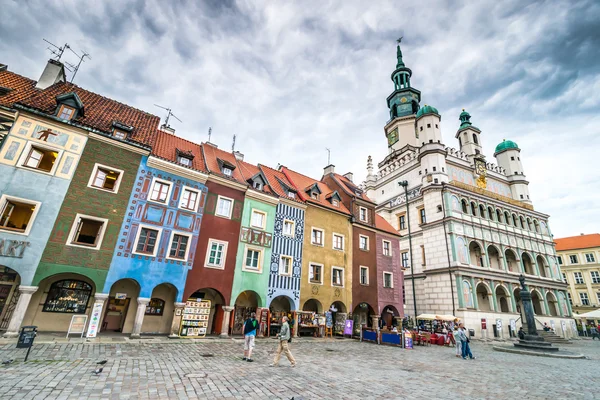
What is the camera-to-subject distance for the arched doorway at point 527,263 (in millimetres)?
37969

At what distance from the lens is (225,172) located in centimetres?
2177

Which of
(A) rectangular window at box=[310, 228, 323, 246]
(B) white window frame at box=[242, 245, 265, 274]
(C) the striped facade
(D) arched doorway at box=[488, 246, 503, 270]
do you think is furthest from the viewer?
(D) arched doorway at box=[488, 246, 503, 270]

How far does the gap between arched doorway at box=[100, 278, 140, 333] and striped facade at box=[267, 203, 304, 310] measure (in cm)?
880

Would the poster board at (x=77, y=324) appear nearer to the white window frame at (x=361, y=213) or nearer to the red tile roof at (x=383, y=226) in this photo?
the white window frame at (x=361, y=213)

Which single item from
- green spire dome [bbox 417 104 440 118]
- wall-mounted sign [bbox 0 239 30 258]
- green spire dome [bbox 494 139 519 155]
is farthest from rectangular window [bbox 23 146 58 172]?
green spire dome [bbox 494 139 519 155]

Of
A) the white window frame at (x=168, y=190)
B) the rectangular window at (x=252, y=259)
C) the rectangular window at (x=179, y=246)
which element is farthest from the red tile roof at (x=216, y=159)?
the rectangular window at (x=252, y=259)

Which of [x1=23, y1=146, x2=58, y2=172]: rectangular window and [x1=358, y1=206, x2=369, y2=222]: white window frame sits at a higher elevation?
[x1=358, y1=206, x2=369, y2=222]: white window frame

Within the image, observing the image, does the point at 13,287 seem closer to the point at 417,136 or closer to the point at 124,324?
the point at 124,324

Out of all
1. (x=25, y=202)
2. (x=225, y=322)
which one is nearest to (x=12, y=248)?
(x=25, y=202)

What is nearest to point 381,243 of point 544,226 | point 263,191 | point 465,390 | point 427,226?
point 427,226

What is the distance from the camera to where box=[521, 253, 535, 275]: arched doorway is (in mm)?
37969

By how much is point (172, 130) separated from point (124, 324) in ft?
53.4

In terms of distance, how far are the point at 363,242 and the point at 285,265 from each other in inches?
352

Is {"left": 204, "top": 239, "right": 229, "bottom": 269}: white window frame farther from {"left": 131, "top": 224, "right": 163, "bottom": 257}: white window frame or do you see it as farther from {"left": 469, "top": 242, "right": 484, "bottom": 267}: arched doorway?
{"left": 469, "top": 242, "right": 484, "bottom": 267}: arched doorway
